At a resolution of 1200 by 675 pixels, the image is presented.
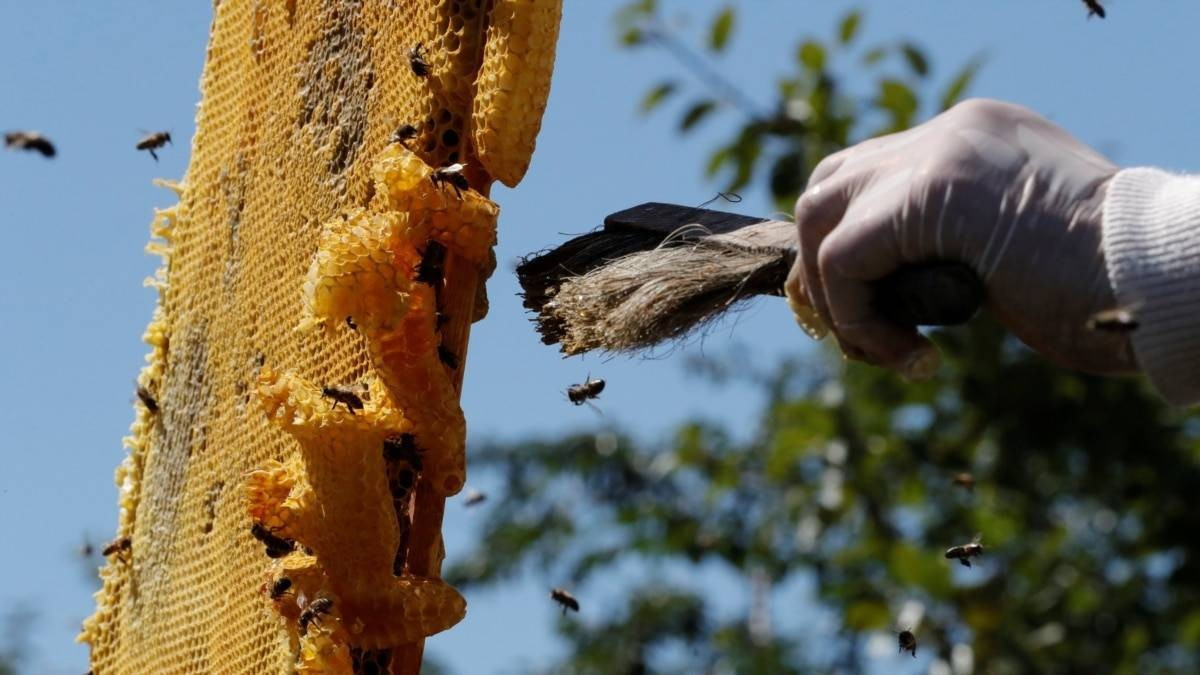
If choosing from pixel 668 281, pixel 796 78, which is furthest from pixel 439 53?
pixel 796 78

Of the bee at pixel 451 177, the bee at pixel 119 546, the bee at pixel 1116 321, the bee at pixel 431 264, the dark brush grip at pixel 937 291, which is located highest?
the bee at pixel 119 546

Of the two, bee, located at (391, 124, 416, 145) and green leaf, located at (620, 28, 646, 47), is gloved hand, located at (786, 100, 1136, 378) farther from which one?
green leaf, located at (620, 28, 646, 47)

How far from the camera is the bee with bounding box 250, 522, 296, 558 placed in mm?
3242

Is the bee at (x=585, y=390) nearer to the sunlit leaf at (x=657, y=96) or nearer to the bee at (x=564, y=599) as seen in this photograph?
the bee at (x=564, y=599)

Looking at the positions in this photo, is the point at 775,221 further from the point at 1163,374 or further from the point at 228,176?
the point at 228,176

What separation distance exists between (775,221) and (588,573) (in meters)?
6.87

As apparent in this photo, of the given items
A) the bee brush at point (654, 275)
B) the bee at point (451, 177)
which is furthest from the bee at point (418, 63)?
the bee brush at point (654, 275)

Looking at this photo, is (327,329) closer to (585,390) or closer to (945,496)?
(585,390)

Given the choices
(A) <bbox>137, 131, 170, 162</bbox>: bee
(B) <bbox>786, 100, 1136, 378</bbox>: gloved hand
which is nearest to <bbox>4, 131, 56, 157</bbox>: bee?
(A) <bbox>137, 131, 170, 162</bbox>: bee

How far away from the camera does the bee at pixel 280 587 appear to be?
3.16 metres

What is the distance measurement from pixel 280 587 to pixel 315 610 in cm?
13

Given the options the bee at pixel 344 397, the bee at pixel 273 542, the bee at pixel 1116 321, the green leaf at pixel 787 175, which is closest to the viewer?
the bee at pixel 1116 321

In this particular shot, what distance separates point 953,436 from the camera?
27.2 ft

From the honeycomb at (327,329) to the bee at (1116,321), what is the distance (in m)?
0.99
